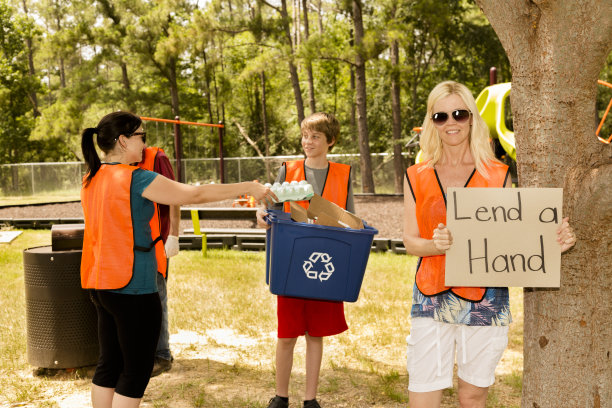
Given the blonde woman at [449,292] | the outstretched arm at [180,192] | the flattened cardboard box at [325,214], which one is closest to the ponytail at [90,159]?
the outstretched arm at [180,192]

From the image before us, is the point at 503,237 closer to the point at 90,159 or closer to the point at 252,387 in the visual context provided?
the point at 90,159

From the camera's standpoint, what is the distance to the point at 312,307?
3.93 metres

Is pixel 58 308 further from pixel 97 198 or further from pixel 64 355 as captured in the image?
pixel 97 198

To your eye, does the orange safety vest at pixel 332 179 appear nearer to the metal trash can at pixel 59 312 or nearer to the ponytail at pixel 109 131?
the ponytail at pixel 109 131

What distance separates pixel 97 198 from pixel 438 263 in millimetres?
1723

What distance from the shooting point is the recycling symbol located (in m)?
3.28

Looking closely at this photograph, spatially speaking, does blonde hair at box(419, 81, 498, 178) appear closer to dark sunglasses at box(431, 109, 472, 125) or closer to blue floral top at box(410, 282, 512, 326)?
dark sunglasses at box(431, 109, 472, 125)

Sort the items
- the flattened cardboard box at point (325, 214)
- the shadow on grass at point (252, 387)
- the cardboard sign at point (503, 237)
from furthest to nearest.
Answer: the shadow on grass at point (252, 387) → the flattened cardboard box at point (325, 214) → the cardboard sign at point (503, 237)

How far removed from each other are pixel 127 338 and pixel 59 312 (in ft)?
6.54

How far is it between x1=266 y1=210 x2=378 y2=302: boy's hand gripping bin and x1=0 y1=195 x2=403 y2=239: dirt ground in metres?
8.54

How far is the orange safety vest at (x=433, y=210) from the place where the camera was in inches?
107

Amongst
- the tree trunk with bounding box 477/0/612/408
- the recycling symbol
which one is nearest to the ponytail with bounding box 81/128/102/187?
the recycling symbol

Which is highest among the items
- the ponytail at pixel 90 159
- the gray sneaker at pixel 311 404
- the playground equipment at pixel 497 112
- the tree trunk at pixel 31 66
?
the tree trunk at pixel 31 66

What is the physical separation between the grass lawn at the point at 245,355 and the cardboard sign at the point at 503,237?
83.0 inches
